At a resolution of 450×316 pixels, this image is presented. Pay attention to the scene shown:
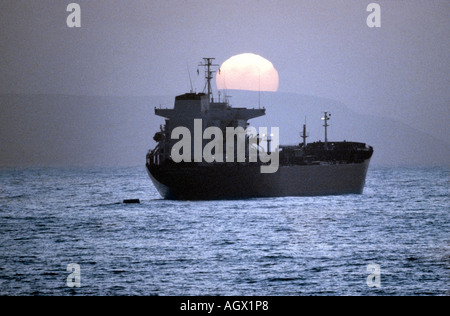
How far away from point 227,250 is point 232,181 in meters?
26.7

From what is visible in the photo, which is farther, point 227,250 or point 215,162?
point 215,162

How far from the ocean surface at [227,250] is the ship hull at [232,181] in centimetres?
159

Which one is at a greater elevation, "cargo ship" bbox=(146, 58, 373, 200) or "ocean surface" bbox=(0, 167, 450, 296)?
"cargo ship" bbox=(146, 58, 373, 200)

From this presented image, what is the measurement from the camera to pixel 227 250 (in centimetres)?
3269

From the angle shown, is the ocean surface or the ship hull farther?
the ship hull

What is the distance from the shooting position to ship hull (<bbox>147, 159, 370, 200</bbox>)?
191ft

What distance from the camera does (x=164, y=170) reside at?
5825 cm

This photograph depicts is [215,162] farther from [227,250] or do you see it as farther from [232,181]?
[227,250]

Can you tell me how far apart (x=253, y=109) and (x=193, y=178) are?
990 centimetres

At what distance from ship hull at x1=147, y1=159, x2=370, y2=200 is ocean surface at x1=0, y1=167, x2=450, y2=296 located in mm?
1588

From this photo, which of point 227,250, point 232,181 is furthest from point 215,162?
point 227,250

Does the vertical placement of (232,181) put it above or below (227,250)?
above

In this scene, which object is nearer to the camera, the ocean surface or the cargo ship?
the ocean surface

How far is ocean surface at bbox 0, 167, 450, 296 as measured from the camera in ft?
79.8
